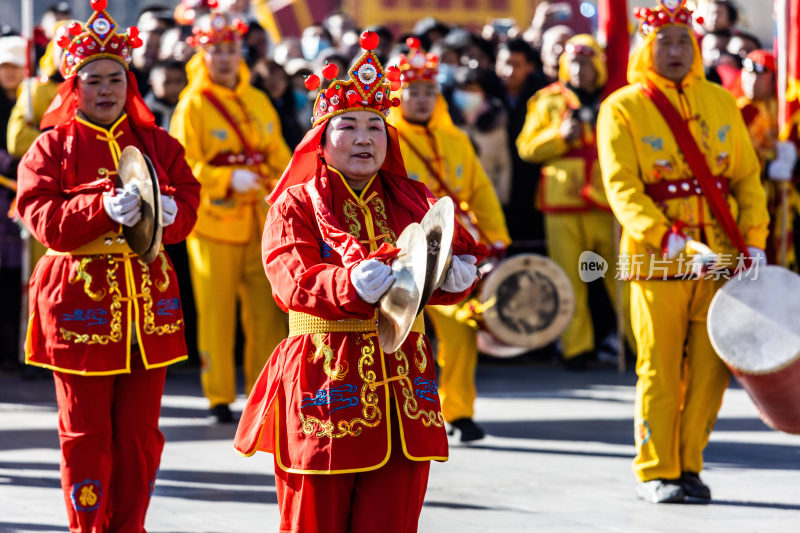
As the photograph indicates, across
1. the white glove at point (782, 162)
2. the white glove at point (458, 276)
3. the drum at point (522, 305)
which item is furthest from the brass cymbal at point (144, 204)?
the white glove at point (782, 162)

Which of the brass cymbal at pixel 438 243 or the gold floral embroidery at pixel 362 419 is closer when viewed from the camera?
the brass cymbal at pixel 438 243

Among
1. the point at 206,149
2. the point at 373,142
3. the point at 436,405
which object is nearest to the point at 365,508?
the point at 436,405

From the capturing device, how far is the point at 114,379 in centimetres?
529

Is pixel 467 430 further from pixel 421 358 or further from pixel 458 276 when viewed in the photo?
pixel 458 276

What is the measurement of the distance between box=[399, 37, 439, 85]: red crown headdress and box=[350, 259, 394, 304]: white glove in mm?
3936

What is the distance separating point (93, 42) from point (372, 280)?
2.21 m

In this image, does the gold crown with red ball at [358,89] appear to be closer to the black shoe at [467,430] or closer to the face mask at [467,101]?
the black shoe at [467,430]

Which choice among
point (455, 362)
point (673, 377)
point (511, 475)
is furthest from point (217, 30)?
point (673, 377)

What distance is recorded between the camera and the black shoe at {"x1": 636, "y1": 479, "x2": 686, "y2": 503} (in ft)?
20.0

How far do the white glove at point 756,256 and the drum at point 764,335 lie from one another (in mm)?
107

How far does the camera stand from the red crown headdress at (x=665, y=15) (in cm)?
619

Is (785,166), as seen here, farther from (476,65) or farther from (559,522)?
(559,522)

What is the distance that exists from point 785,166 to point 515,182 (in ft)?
8.65

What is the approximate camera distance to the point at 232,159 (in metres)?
8.21
